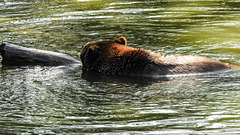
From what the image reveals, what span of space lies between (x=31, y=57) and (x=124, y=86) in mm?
2898

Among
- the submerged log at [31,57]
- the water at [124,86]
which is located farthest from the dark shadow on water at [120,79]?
the submerged log at [31,57]

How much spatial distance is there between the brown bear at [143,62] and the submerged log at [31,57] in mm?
992

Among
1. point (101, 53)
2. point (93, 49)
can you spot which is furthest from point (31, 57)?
point (101, 53)

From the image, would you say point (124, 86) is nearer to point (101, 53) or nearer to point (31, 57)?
point (101, 53)

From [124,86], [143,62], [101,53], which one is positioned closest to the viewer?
[124,86]

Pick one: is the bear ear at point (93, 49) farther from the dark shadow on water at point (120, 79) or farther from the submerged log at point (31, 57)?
the submerged log at point (31, 57)

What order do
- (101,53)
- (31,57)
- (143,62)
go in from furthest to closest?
(31,57), (101,53), (143,62)

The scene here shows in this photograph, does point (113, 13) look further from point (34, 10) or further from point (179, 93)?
point (179, 93)

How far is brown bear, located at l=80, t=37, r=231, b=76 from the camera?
8461mm

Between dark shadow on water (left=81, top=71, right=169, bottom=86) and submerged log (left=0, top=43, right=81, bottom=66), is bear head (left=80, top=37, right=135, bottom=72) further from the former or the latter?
Result: submerged log (left=0, top=43, right=81, bottom=66)

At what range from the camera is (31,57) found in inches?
400

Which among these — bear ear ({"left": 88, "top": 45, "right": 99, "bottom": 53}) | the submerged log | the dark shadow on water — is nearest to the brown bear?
bear ear ({"left": 88, "top": 45, "right": 99, "bottom": 53})

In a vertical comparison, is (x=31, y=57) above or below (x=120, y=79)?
above

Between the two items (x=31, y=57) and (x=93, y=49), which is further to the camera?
(x=31, y=57)
